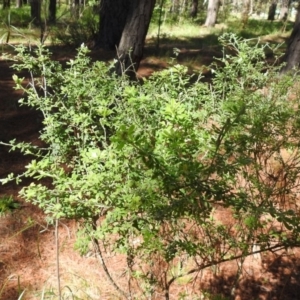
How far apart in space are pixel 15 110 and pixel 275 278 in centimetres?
496

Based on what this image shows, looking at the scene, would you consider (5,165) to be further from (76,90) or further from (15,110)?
(76,90)

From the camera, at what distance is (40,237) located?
3977 millimetres

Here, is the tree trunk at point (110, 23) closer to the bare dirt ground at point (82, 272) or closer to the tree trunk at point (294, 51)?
the tree trunk at point (294, 51)

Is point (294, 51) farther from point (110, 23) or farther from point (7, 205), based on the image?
point (7, 205)

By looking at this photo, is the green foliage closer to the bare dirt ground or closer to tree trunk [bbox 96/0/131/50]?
the bare dirt ground

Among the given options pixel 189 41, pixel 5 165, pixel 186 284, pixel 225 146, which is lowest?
pixel 186 284

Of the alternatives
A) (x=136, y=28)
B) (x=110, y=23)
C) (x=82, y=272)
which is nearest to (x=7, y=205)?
(x=82, y=272)

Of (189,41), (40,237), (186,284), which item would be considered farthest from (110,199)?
(189,41)

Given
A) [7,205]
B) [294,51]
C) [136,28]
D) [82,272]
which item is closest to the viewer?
[82,272]

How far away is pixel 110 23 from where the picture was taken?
8.95m

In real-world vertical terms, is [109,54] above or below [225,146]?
below

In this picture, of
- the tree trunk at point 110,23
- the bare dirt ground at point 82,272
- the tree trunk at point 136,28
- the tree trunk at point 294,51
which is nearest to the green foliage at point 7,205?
the bare dirt ground at point 82,272

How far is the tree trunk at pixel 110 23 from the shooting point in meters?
8.66

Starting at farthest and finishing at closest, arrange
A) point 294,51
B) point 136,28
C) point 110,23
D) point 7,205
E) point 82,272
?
1. point 110,23
2. point 294,51
3. point 136,28
4. point 7,205
5. point 82,272
